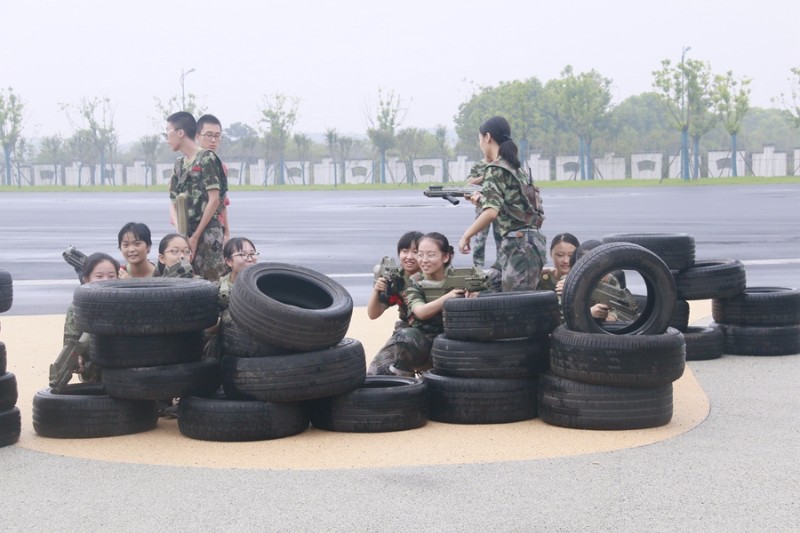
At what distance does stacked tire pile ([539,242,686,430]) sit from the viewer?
255 inches

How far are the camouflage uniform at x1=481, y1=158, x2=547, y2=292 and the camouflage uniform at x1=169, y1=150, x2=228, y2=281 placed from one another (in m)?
2.67

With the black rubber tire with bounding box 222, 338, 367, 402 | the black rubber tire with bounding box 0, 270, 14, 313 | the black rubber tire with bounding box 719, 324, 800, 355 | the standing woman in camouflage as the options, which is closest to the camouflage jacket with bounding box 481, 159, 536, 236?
the standing woman in camouflage

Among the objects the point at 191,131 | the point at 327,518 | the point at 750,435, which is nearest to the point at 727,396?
the point at 750,435

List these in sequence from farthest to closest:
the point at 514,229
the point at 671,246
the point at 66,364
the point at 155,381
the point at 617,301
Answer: the point at 671,246, the point at 617,301, the point at 514,229, the point at 66,364, the point at 155,381

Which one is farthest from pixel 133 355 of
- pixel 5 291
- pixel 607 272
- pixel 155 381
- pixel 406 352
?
pixel 607 272

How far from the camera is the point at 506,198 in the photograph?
8.20 metres

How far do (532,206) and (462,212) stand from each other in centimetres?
2687

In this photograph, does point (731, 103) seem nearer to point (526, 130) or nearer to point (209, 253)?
point (526, 130)

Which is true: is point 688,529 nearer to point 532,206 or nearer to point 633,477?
point 633,477

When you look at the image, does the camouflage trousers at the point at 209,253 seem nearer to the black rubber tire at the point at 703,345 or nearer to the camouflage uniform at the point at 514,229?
the camouflage uniform at the point at 514,229

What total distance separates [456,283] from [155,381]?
227 cm

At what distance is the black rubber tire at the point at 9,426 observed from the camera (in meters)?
6.38

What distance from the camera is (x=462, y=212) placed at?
35.1m

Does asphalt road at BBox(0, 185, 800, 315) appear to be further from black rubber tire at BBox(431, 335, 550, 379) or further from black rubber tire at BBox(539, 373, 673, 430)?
black rubber tire at BBox(539, 373, 673, 430)
